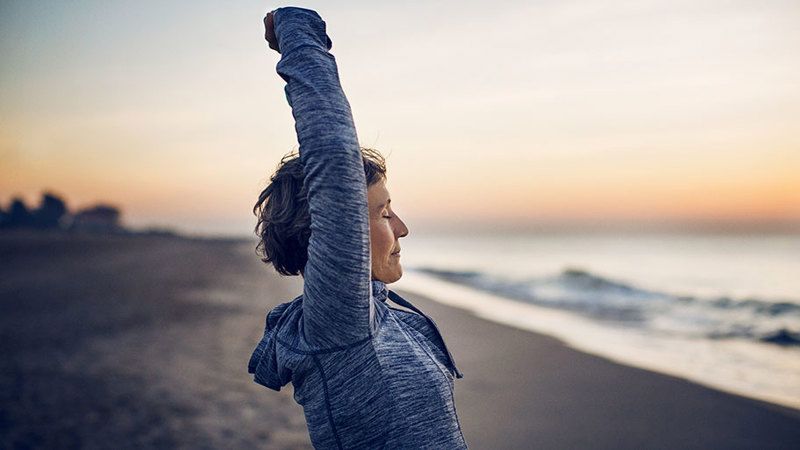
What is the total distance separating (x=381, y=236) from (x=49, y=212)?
67.2 metres

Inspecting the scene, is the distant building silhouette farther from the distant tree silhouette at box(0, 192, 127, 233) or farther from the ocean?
the ocean

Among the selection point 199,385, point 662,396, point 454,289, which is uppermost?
point 454,289

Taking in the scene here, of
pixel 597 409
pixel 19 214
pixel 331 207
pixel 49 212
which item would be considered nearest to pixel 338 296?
pixel 331 207

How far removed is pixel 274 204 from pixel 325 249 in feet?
0.91

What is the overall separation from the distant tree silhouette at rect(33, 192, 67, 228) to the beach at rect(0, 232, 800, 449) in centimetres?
5554

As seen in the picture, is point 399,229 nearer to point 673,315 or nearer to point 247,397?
point 247,397

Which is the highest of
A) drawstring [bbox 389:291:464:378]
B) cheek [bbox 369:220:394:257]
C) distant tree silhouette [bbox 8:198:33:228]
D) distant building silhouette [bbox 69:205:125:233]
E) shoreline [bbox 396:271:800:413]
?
distant building silhouette [bbox 69:205:125:233]

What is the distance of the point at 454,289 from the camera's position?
1534 centimetres

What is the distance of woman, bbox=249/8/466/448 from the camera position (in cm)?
94

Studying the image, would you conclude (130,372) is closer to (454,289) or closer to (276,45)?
(276,45)

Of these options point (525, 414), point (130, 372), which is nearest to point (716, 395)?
point (525, 414)

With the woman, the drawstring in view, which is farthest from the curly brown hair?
the drawstring

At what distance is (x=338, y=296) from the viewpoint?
930mm

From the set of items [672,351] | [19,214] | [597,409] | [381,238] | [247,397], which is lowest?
[247,397]
